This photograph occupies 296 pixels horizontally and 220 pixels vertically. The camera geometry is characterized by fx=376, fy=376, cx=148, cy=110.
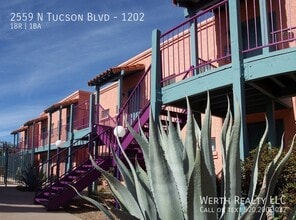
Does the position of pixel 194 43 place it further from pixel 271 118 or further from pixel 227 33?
pixel 271 118

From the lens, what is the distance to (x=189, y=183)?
259 centimetres

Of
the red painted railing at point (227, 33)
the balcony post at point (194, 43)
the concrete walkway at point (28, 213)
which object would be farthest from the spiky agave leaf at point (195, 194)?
the concrete walkway at point (28, 213)

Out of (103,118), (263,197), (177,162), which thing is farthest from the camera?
(103,118)

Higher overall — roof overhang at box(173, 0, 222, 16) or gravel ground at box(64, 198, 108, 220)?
roof overhang at box(173, 0, 222, 16)

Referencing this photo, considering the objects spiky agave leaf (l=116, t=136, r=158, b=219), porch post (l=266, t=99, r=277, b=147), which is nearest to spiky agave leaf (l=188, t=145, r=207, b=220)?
spiky agave leaf (l=116, t=136, r=158, b=219)

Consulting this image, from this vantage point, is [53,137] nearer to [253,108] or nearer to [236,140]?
[253,108]

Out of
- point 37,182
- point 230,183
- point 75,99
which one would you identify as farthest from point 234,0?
point 75,99

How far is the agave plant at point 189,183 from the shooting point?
264cm

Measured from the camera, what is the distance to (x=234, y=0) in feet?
22.0

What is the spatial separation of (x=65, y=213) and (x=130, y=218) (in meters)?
8.44

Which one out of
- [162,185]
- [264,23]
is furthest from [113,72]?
[162,185]

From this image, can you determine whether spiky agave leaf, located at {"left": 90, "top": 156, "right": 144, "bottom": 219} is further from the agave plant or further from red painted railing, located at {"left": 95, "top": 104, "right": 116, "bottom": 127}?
red painted railing, located at {"left": 95, "top": 104, "right": 116, "bottom": 127}

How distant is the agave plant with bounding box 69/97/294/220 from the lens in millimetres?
2645

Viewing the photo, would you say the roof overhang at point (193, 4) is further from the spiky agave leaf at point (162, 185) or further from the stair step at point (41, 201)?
the spiky agave leaf at point (162, 185)
